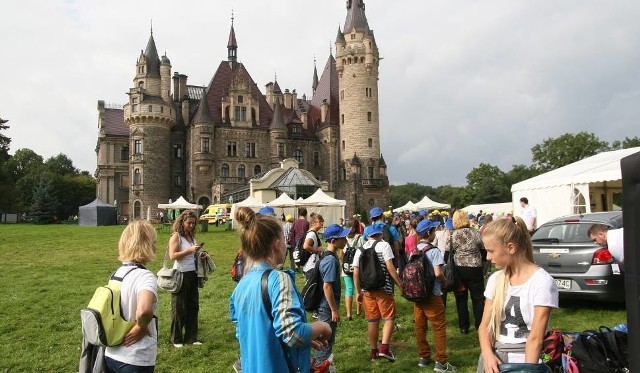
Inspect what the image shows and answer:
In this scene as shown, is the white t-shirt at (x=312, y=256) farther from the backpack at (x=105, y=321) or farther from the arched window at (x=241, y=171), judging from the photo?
the arched window at (x=241, y=171)

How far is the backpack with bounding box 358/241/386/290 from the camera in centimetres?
607

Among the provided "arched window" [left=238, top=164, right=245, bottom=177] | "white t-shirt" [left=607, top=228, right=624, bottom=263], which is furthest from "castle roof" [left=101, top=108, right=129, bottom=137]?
"white t-shirt" [left=607, top=228, right=624, bottom=263]

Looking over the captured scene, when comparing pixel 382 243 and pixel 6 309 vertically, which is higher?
pixel 382 243

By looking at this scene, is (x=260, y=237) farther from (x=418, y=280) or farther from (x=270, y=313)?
(x=418, y=280)

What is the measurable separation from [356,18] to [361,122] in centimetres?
1241

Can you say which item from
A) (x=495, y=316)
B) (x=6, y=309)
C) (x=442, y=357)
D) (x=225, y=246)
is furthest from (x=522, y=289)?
(x=225, y=246)

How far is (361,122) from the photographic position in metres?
54.7

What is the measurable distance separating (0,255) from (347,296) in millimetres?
16586

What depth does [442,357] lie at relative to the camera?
19.3 feet

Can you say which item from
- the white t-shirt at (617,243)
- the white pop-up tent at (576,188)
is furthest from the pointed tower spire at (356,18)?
the white t-shirt at (617,243)

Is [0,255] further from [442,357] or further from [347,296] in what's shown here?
[442,357]

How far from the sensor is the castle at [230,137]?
53.2 metres

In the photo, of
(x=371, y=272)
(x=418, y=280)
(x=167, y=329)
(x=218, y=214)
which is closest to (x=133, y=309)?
(x=371, y=272)

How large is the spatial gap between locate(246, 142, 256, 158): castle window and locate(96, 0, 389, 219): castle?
111 mm
